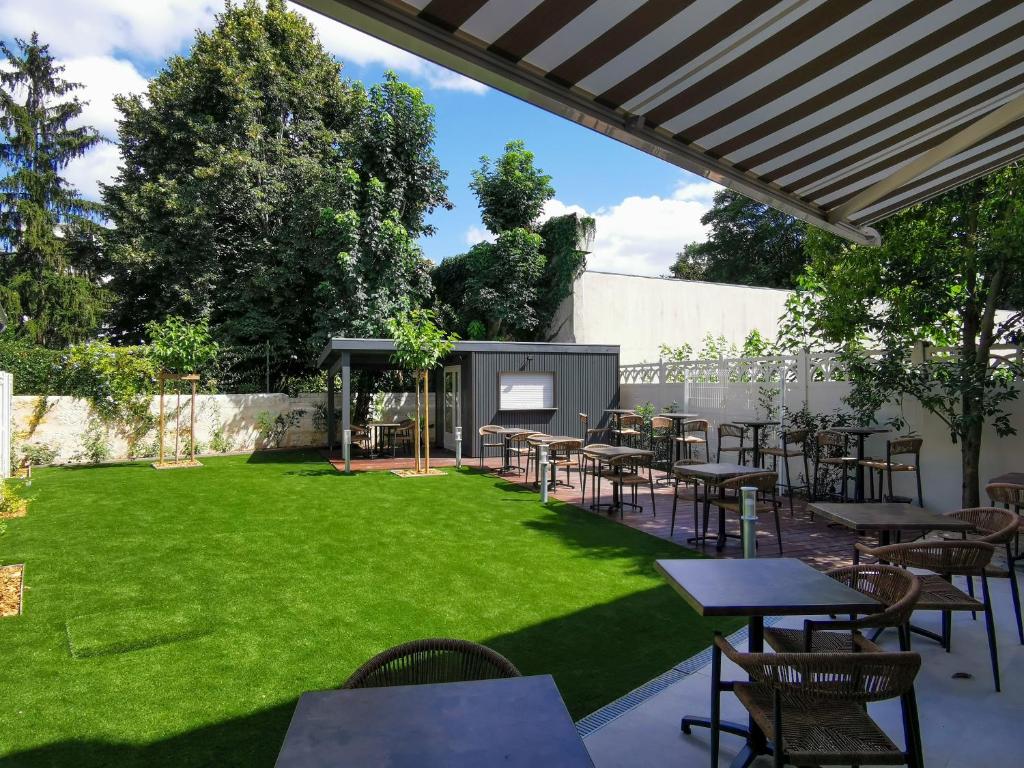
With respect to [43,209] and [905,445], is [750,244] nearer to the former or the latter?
[905,445]

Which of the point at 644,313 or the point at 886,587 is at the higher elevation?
the point at 644,313

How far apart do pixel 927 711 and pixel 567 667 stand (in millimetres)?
1782

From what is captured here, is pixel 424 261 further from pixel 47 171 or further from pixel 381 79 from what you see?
pixel 47 171

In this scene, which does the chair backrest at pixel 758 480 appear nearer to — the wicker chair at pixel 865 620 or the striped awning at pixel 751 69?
the wicker chair at pixel 865 620

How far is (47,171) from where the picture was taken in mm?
21062

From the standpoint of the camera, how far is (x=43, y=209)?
2062 cm

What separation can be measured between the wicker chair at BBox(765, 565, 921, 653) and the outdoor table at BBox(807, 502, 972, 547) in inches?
35.8

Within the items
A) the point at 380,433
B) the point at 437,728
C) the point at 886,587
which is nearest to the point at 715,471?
the point at 886,587

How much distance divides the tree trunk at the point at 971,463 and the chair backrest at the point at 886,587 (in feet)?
16.3

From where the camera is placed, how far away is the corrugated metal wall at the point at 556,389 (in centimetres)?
1401

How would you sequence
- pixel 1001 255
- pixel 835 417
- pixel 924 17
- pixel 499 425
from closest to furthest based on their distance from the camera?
pixel 924 17 → pixel 1001 255 → pixel 835 417 → pixel 499 425

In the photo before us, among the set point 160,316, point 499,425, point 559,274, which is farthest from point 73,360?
point 559,274

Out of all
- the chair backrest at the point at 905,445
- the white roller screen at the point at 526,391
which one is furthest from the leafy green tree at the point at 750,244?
the chair backrest at the point at 905,445

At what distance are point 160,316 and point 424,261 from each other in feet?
29.1
